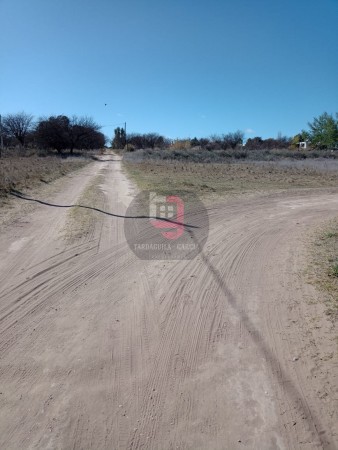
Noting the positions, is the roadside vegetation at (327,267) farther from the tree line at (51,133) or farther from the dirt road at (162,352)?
the tree line at (51,133)

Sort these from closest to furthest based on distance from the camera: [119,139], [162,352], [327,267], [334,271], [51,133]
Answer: [162,352]
[334,271]
[327,267]
[51,133]
[119,139]

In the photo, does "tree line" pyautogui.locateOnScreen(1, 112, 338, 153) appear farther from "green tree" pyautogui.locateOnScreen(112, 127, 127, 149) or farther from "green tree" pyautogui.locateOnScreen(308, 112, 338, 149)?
"green tree" pyautogui.locateOnScreen(112, 127, 127, 149)

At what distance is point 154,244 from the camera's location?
23.1ft

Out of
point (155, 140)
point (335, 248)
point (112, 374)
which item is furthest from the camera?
point (155, 140)

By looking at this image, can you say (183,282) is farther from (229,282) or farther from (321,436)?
(321,436)

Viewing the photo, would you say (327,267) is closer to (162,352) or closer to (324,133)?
(162,352)

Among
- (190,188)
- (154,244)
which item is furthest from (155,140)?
(154,244)

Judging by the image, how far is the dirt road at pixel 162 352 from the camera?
2619mm

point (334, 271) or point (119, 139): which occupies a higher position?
point (119, 139)

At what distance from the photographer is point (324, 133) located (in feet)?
204

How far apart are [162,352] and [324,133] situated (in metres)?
69.0

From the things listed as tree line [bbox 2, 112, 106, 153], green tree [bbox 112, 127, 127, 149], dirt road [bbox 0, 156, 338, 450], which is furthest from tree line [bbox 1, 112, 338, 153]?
dirt road [bbox 0, 156, 338, 450]

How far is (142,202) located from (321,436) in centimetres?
967

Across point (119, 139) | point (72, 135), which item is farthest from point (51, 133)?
point (119, 139)
